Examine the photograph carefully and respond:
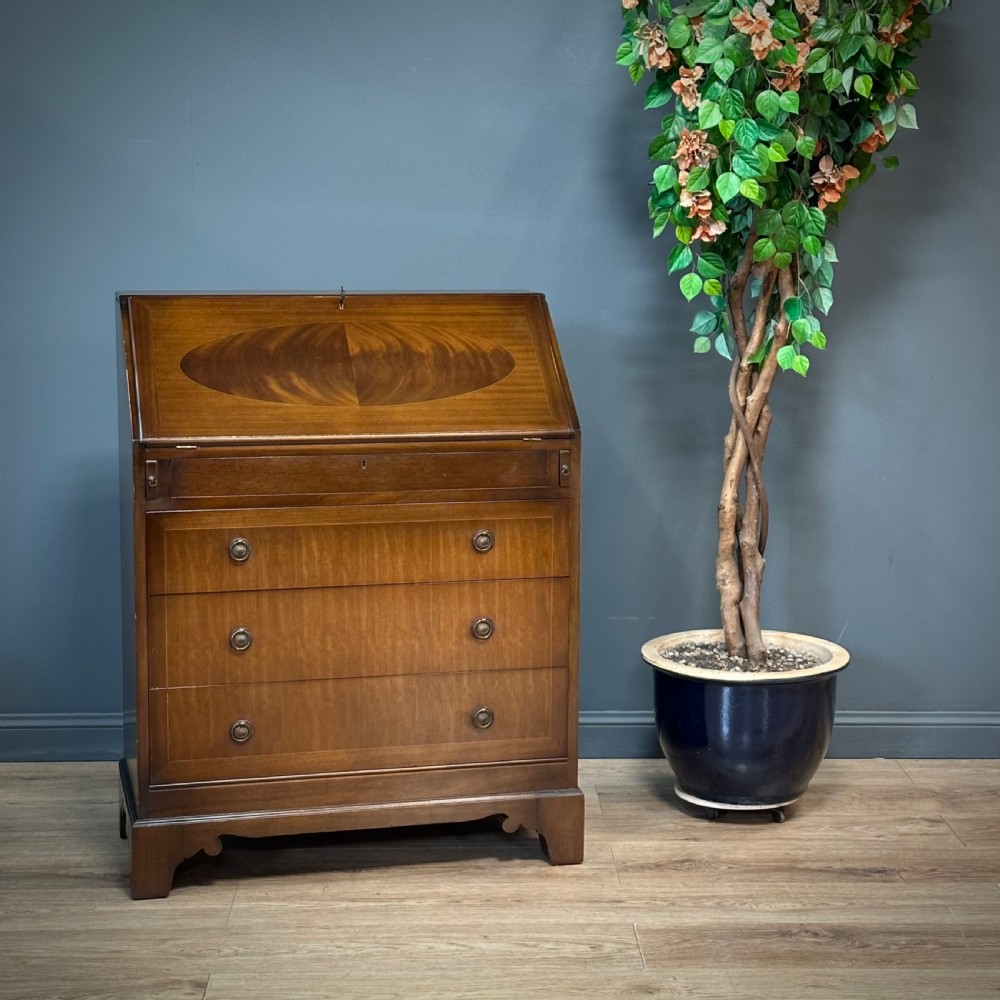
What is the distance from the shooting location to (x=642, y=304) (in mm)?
3354

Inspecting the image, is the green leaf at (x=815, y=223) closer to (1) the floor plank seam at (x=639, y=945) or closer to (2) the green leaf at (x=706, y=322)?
(2) the green leaf at (x=706, y=322)

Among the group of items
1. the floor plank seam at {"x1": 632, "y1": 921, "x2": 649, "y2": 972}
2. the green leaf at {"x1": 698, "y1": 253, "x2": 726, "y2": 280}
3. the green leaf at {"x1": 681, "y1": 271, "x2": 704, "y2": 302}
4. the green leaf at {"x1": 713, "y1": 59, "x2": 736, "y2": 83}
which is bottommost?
the floor plank seam at {"x1": 632, "y1": 921, "x2": 649, "y2": 972}

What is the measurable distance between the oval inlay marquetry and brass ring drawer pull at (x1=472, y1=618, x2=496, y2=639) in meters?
0.46

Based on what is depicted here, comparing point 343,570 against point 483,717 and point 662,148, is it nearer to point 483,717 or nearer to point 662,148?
point 483,717

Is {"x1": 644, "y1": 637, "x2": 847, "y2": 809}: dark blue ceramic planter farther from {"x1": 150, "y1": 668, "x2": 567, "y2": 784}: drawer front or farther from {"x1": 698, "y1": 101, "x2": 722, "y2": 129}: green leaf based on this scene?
{"x1": 698, "y1": 101, "x2": 722, "y2": 129}: green leaf

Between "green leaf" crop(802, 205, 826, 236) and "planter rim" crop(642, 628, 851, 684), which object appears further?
"planter rim" crop(642, 628, 851, 684)

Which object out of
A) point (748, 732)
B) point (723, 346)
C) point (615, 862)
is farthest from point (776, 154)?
point (615, 862)

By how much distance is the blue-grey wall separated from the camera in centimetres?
321

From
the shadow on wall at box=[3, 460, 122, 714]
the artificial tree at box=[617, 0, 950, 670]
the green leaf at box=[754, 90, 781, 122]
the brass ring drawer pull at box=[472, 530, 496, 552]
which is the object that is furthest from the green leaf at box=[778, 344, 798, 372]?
the shadow on wall at box=[3, 460, 122, 714]

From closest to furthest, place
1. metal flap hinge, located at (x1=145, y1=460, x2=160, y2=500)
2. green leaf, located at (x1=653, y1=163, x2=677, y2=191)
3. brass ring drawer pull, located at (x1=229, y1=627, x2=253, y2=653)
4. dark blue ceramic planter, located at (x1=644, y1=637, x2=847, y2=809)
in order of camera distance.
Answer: metal flap hinge, located at (x1=145, y1=460, x2=160, y2=500) → brass ring drawer pull, located at (x1=229, y1=627, x2=253, y2=653) → green leaf, located at (x1=653, y1=163, x2=677, y2=191) → dark blue ceramic planter, located at (x1=644, y1=637, x2=847, y2=809)

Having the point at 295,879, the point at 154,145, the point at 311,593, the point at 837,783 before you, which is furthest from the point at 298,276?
the point at 837,783

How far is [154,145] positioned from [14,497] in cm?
92

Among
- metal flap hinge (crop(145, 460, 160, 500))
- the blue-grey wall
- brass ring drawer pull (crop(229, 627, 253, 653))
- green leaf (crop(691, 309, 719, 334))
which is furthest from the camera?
the blue-grey wall

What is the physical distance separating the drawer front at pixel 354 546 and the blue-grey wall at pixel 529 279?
0.71 meters
